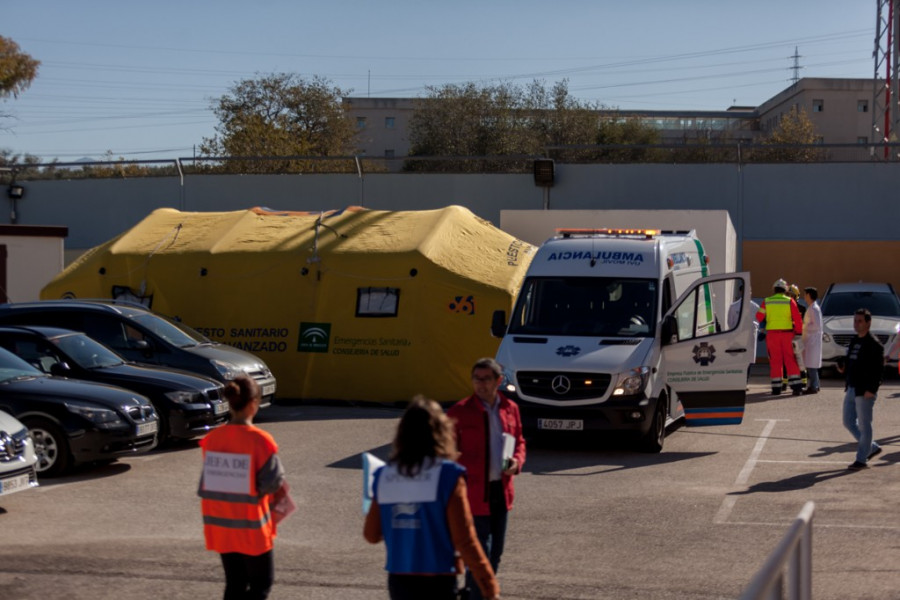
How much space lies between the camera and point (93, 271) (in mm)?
20828

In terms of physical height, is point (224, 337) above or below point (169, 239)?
below

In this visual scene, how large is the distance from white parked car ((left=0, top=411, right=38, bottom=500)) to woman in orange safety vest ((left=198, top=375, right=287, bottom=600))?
4.61 metres

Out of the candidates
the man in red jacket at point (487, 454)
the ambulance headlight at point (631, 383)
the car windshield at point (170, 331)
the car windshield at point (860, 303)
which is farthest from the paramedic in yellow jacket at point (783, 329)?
the man in red jacket at point (487, 454)

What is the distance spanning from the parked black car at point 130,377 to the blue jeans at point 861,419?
7.62 metres

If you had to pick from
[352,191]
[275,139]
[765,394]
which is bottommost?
[765,394]

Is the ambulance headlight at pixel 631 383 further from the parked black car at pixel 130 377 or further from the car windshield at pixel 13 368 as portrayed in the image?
the car windshield at pixel 13 368

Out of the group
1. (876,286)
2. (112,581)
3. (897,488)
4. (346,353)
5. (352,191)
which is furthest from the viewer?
(352,191)

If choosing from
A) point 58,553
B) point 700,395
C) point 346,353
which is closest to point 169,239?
point 346,353

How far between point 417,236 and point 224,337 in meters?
3.82

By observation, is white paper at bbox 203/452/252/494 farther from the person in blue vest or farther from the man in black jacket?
the man in black jacket

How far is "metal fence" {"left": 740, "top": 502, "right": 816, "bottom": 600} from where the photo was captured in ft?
11.5

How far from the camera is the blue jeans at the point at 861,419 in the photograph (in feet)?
41.2

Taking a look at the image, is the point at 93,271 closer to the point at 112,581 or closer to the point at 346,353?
the point at 346,353

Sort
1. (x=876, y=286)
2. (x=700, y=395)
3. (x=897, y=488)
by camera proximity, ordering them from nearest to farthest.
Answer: (x=897, y=488)
(x=700, y=395)
(x=876, y=286)
